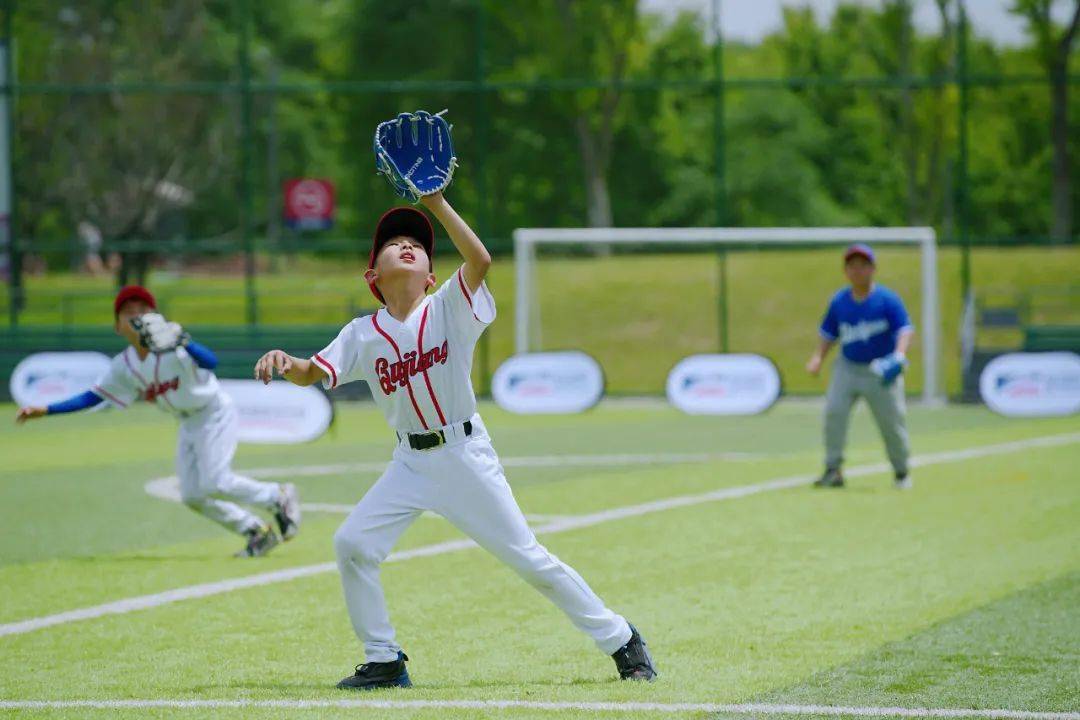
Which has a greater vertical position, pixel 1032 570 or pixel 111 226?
pixel 111 226

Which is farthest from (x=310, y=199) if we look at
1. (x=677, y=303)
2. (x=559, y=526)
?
(x=559, y=526)

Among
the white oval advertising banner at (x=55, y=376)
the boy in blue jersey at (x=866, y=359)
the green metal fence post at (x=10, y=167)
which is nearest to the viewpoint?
the boy in blue jersey at (x=866, y=359)

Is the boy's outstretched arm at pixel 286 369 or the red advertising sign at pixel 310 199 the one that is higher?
the red advertising sign at pixel 310 199

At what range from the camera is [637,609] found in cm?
845

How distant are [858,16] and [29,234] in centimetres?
1881

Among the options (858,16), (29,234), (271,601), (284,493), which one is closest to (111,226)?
(29,234)

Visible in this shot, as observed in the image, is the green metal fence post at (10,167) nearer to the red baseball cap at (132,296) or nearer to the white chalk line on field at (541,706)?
the red baseball cap at (132,296)

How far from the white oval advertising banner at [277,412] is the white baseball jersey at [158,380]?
7.42m

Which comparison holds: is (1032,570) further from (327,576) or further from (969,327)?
(969,327)

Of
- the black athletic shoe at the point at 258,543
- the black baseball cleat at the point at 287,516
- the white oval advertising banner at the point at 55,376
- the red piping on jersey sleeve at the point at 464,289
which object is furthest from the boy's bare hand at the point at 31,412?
the white oval advertising banner at the point at 55,376

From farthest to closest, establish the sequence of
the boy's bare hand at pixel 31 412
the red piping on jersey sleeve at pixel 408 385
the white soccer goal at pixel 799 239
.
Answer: the white soccer goal at pixel 799 239 → the boy's bare hand at pixel 31 412 → the red piping on jersey sleeve at pixel 408 385

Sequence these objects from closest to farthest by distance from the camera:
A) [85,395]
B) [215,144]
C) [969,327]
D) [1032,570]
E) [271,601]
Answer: [271,601]
[1032,570]
[85,395]
[969,327]
[215,144]

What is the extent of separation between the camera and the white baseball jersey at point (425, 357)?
250 inches

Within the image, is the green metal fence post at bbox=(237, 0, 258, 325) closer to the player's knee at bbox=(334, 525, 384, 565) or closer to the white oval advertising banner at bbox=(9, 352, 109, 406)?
the white oval advertising banner at bbox=(9, 352, 109, 406)
